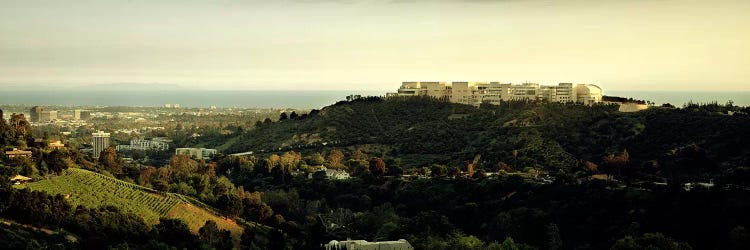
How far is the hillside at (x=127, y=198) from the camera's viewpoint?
109 ft

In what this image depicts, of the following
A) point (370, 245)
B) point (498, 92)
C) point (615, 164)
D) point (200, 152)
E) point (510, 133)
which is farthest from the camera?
point (200, 152)

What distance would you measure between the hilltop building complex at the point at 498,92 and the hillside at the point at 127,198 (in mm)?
27448

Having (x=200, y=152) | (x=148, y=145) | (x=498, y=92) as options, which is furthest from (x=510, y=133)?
(x=148, y=145)

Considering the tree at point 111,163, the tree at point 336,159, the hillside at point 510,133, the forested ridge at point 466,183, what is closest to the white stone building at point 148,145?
the hillside at point 510,133

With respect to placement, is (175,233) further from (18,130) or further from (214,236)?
(18,130)

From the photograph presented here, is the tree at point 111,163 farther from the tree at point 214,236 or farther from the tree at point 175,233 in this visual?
the tree at point 175,233

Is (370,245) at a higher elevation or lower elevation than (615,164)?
lower

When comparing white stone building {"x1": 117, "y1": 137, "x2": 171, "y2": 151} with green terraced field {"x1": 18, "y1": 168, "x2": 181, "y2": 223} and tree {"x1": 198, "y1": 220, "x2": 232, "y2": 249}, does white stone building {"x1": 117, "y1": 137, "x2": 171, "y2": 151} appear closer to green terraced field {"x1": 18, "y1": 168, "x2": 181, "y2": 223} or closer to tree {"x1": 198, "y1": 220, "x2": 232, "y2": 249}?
green terraced field {"x1": 18, "y1": 168, "x2": 181, "y2": 223}

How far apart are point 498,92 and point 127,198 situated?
3091 cm

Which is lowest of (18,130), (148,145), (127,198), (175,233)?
(148,145)

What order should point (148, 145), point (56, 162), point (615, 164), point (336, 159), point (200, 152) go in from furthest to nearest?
point (148, 145) → point (200, 152) → point (336, 159) → point (615, 164) → point (56, 162)

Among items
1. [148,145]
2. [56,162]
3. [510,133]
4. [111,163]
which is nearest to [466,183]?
[510,133]

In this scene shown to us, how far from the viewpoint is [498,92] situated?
60.7m

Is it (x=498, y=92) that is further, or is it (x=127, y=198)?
(x=498, y=92)
